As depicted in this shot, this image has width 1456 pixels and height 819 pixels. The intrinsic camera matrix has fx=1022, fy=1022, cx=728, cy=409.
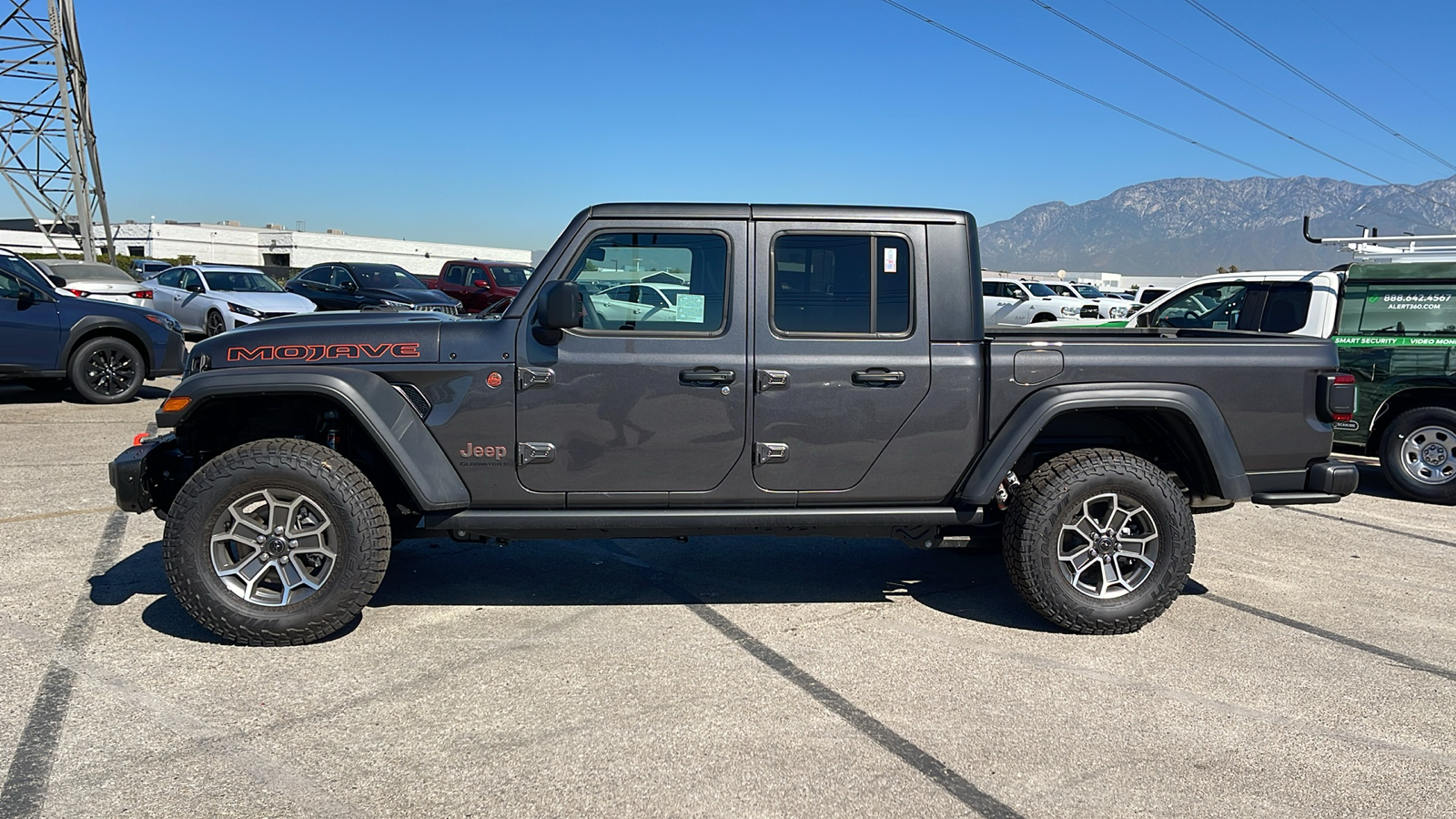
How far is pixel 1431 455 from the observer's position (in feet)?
26.9

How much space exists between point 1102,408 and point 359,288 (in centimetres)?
1671

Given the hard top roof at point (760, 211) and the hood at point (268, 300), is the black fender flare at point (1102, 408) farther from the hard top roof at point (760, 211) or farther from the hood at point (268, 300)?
the hood at point (268, 300)

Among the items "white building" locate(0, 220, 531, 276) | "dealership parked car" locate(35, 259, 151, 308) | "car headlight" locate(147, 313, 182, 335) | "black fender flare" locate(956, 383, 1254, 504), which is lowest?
"black fender flare" locate(956, 383, 1254, 504)

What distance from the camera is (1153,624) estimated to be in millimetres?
5027

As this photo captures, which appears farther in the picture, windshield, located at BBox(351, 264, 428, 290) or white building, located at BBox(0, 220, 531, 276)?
white building, located at BBox(0, 220, 531, 276)

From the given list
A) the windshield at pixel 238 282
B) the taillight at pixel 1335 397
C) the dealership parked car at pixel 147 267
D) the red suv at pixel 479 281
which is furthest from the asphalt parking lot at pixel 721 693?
the dealership parked car at pixel 147 267

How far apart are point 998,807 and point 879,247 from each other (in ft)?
8.44

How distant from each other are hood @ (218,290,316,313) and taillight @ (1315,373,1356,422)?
53.3 feet

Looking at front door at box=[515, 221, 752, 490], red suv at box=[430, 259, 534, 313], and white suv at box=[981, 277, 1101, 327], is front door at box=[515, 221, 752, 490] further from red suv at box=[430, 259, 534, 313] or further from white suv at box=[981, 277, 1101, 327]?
white suv at box=[981, 277, 1101, 327]

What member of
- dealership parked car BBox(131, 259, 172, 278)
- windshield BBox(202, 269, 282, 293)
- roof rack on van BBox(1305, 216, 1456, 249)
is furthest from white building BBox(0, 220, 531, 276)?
roof rack on van BBox(1305, 216, 1456, 249)

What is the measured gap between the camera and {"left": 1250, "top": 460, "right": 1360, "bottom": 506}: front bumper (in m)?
4.90

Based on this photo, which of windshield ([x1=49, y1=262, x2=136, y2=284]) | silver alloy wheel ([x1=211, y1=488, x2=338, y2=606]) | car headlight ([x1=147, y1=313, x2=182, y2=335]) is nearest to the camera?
silver alloy wheel ([x1=211, y1=488, x2=338, y2=606])

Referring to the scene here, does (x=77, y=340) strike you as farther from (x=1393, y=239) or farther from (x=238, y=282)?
(x=1393, y=239)

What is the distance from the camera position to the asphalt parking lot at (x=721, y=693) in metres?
3.28
